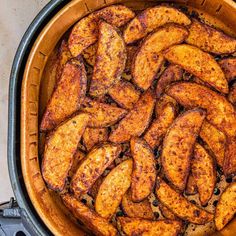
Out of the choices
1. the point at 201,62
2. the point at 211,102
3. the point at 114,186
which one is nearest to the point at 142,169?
the point at 114,186

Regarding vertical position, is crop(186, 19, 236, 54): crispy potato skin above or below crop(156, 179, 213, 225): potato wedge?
above

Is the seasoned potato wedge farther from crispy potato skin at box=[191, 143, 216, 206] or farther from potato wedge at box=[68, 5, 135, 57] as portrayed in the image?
crispy potato skin at box=[191, 143, 216, 206]

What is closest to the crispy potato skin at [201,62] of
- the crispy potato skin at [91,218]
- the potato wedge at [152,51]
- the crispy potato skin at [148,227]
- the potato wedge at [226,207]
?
the potato wedge at [152,51]

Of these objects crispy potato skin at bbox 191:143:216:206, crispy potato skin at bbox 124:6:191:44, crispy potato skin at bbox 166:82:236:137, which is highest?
crispy potato skin at bbox 124:6:191:44

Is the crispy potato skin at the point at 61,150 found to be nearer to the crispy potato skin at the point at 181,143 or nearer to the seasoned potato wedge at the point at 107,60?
the seasoned potato wedge at the point at 107,60

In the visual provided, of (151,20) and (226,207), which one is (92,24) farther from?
(226,207)

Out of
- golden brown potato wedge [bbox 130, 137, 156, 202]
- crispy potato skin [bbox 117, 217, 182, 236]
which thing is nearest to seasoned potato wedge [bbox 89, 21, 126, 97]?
golden brown potato wedge [bbox 130, 137, 156, 202]

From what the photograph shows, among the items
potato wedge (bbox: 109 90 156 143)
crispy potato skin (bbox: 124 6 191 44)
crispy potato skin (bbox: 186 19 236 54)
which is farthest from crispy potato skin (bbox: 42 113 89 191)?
crispy potato skin (bbox: 186 19 236 54)
